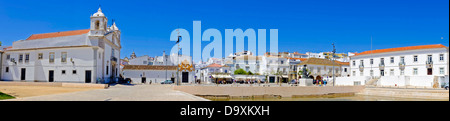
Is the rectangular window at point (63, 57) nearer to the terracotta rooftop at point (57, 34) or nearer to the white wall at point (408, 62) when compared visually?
the terracotta rooftop at point (57, 34)

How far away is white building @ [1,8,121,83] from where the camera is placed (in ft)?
102

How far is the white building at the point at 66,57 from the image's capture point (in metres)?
31.2

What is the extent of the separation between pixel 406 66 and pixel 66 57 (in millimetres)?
45069

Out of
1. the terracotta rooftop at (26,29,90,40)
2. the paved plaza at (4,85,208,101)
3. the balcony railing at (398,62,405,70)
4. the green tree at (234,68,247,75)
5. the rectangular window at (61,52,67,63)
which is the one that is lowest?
the paved plaza at (4,85,208,101)

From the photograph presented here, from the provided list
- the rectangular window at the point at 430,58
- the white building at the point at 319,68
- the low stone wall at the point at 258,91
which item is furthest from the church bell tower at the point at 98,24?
the rectangular window at the point at 430,58

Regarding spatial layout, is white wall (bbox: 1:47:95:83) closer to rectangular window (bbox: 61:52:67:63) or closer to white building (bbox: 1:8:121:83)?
white building (bbox: 1:8:121:83)

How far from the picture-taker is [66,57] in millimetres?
31844


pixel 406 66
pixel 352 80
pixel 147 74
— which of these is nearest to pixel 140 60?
pixel 147 74

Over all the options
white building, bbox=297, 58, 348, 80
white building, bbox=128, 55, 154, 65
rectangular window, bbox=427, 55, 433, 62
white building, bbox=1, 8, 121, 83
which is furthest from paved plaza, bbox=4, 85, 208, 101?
white building, bbox=297, 58, 348, 80

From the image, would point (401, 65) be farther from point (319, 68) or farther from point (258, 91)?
point (258, 91)

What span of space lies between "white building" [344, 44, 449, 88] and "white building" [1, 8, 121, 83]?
34.5 m

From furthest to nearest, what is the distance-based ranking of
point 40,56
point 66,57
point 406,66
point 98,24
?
point 406,66, point 40,56, point 98,24, point 66,57
